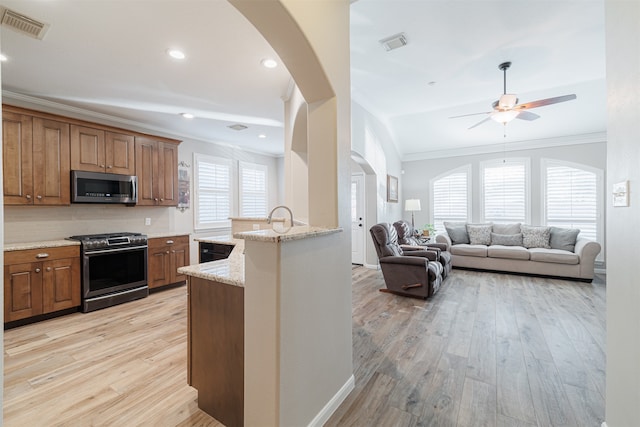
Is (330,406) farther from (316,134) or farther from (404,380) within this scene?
(316,134)

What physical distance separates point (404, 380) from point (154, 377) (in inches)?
76.5

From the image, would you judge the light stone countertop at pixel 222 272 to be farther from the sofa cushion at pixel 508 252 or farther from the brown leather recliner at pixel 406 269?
the sofa cushion at pixel 508 252

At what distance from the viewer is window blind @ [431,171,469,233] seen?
22.2 feet

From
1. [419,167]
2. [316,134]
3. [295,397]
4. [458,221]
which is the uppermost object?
[419,167]

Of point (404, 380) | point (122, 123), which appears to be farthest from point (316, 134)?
point (122, 123)

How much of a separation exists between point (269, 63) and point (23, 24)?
6.12 ft

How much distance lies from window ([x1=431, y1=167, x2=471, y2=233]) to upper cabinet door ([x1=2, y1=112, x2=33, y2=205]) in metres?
7.13

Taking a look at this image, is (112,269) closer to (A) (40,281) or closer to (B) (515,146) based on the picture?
(A) (40,281)

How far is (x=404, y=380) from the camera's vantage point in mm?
2229

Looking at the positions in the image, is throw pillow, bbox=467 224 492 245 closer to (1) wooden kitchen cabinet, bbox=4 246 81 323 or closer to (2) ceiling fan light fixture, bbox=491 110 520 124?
(2) ceiling fan light fixture, bbox=491 110 520 124

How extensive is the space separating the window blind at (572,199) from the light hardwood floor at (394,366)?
2.34m

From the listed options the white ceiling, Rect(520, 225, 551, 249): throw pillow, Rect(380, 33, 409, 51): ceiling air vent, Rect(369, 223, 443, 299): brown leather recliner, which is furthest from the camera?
Rect(520, 225, 551, 249): throw pillow

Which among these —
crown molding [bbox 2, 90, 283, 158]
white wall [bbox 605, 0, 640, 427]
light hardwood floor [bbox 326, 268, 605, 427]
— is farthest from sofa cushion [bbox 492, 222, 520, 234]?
crown molding [bbox 2, 90, 283, 158]

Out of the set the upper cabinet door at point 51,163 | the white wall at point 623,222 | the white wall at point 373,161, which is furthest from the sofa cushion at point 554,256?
the upper cabinet door at point 51,163
